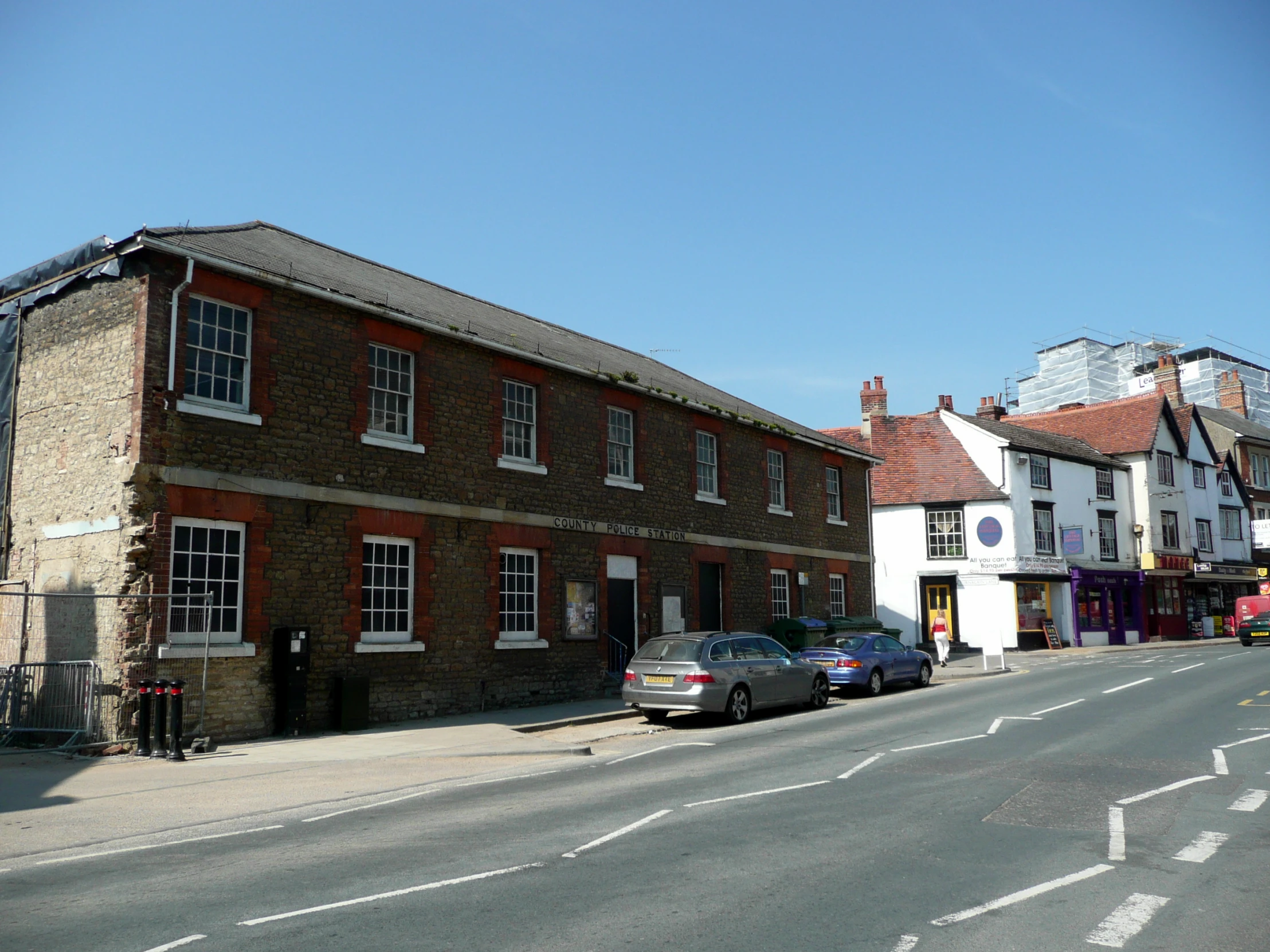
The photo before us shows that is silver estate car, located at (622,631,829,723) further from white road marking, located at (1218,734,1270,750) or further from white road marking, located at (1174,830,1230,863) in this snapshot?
white road marking, located at (1174,830,1230,863)

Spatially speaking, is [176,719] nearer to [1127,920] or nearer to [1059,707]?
[1127,920]

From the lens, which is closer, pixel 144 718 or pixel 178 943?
pixel 178 943

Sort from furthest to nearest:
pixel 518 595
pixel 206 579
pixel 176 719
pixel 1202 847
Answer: pixel 518 595 < pixel 206 579 < pixel 176 719 < pixel 1202 847

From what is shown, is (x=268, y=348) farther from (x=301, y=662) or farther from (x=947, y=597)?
(x=947, y=597)

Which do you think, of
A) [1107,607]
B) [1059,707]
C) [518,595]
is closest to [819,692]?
[1059,707]

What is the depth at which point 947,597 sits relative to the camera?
38.8 metres

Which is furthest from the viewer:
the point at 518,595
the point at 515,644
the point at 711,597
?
the point at 711,597

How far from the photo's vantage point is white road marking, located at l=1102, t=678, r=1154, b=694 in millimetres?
19234

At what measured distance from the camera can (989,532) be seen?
38125 mm

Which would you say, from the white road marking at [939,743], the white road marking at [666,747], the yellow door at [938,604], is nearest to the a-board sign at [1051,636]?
the yellow door at [938,604]

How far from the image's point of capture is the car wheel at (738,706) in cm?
1595

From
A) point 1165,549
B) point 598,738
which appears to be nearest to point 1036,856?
point 598,738

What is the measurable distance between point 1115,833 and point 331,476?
11.9 m

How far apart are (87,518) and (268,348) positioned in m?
3.52
